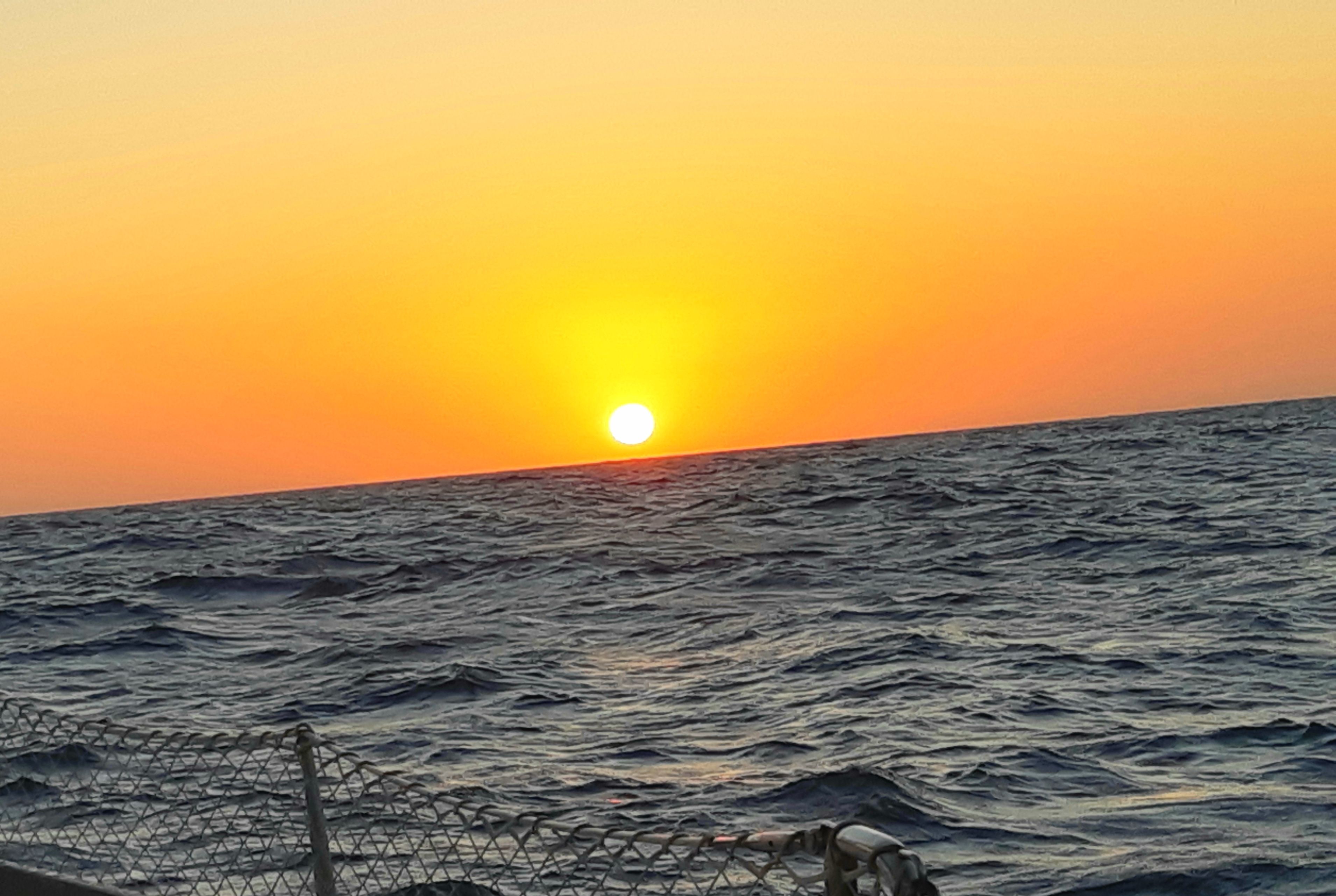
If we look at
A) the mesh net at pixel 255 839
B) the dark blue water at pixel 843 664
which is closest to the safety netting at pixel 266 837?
the mesh net at pixel 255 839

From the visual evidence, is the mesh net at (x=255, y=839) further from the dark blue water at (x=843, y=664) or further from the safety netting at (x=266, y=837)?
the dark blue water at (x=843, y=664)

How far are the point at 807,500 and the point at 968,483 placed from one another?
5.41 meters

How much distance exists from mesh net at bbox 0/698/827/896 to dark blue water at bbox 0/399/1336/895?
1381 millimetres

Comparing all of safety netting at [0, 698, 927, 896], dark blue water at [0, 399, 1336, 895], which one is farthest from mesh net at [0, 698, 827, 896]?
dark blue water at [0, 399, 1336, 895]

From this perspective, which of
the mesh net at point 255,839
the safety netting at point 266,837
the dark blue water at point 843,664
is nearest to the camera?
the safety netting at point 266,837

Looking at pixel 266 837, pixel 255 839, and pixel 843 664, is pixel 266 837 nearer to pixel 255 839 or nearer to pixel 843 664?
pixel 255 839

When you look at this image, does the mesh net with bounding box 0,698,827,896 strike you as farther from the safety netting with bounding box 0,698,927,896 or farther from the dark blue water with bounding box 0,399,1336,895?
the dark blue water with bounding box 0,399,1336,895

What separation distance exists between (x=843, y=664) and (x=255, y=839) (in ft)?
29.9

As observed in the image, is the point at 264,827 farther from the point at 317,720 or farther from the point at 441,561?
the point at 441,561

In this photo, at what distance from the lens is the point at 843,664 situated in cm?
1853

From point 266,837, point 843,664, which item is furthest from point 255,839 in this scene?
point 843,664

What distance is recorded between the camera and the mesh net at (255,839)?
863cm

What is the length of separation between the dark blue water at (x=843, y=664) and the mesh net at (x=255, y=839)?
4.53 feet

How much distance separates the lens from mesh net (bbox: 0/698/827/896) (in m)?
8.63
